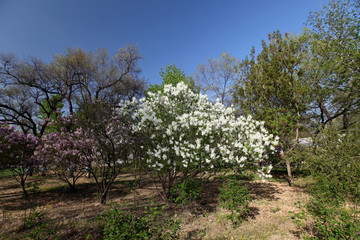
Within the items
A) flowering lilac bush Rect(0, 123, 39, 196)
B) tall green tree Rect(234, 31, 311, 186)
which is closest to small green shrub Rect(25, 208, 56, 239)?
flowering lilac bush Rect(0, 123, 39, 196)

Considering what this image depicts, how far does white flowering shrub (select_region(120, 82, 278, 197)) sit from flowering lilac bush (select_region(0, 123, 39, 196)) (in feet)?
20.6

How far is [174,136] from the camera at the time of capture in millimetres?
6137

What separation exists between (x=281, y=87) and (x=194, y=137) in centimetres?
724

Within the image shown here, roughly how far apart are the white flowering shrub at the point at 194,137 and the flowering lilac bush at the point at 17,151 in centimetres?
629

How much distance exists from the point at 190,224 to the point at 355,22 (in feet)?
49.2

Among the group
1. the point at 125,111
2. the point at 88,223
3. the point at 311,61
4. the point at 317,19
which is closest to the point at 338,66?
the point at 311,61

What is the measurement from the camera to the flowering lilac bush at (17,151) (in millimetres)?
7707

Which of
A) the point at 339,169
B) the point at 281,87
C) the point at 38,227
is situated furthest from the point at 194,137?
the point at 281,87

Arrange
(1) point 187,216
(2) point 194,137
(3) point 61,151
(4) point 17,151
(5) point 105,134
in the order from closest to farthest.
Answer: (1) point 187,216, (2) point 194,137, (5) point 105,134, (4) point 17,151, (3) point 61,151

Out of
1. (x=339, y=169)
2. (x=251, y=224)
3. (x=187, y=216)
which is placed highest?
(x=339, y=169)

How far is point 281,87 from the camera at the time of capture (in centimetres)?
978

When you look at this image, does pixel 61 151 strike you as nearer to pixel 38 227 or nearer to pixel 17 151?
pixel 17 151

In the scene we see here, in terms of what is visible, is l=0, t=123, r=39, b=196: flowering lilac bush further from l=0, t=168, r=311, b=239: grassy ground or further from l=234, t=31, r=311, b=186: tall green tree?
l=234, t=31, r=311, b=186: tall green tree

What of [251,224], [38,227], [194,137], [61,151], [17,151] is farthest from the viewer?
[61,151]
